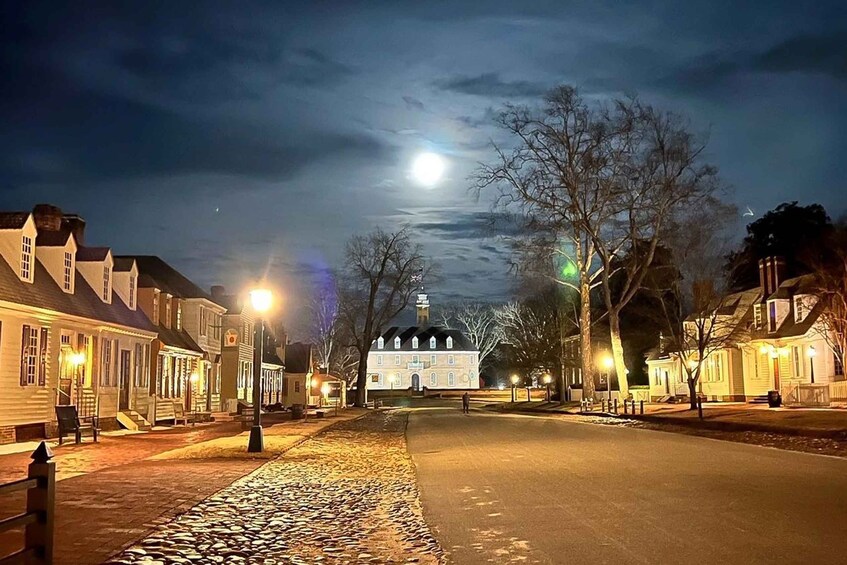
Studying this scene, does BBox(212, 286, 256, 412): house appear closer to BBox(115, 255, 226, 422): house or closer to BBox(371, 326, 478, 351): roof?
BBox(115, 255, 226, 422): house

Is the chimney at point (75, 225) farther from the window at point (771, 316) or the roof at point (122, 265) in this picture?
the window at point (771, 316)

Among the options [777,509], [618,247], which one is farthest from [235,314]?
[777,509]

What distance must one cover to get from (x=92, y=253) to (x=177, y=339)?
964cm

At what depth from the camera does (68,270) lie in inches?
1057

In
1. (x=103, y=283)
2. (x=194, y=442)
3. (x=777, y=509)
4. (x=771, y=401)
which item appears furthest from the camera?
(x=771, y=401)

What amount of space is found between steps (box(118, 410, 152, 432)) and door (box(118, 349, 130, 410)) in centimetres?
40

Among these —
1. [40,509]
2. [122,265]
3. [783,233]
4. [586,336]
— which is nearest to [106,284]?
[122,265]

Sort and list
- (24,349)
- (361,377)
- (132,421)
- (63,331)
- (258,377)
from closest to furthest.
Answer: (258,377) → (24,349) → (63,331) → (132,421) → (361,377)

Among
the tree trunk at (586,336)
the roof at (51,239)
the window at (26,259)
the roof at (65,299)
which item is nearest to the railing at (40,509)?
the roof at (65,299)

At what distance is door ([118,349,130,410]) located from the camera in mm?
30766

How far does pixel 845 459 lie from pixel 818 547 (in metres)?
9.77

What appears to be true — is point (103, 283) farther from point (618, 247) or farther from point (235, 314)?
point (618, 247)

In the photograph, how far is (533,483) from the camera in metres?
13.9

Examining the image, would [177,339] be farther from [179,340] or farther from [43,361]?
[43,361]
